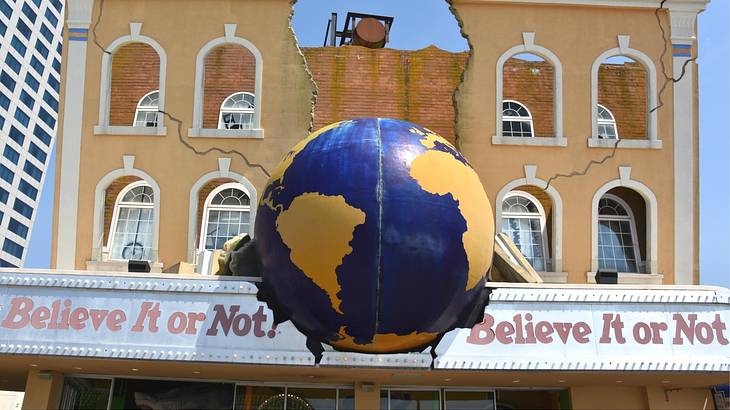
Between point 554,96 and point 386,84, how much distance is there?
3871mm

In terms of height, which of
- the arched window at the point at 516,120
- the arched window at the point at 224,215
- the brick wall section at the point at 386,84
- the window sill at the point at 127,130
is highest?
the brick wall section at the point at 386,84

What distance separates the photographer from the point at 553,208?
1809cm

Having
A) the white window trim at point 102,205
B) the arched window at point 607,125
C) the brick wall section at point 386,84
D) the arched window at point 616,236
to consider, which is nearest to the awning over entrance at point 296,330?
the white window trim at point 102,205

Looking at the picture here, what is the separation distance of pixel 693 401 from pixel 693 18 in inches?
308

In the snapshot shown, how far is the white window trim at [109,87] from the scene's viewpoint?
59.6 feet

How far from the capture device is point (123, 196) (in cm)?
1894

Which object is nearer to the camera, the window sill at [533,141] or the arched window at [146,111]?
the window sill at [533,141]

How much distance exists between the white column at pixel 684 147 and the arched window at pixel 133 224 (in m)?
10.5

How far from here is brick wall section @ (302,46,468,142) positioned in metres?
20.3

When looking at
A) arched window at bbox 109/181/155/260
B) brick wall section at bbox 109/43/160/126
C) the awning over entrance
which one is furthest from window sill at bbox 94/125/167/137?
the awning over entrance

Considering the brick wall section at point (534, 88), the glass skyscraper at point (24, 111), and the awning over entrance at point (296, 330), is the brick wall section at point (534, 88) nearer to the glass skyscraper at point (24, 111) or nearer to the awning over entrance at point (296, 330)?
the awning over entrance at point (296, 330)

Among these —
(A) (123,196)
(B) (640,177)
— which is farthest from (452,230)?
(A) (123,196)

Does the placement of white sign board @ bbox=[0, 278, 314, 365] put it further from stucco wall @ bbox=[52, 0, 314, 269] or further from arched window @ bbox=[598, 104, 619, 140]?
arched window @ bbox=[598, 104, 619, 140]

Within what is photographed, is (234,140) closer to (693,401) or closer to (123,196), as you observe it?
(123,196)
